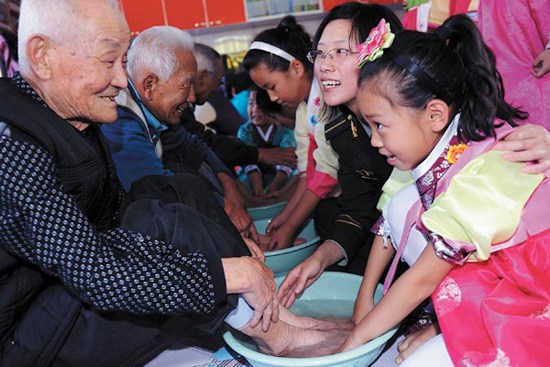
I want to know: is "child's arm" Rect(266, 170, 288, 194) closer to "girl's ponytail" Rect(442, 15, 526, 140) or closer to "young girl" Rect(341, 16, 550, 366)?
"young girl" Rect(341, 16, 550, 366)

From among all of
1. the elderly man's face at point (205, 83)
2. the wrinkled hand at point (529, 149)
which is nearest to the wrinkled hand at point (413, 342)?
the wrinkled hand at point (529, 149)

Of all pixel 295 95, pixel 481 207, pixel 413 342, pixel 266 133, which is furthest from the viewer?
pixel 266 133

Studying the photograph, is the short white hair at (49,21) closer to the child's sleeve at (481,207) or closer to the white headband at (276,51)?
the child's sleeve at (481,207)

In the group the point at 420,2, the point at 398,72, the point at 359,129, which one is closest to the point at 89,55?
the point at 398,72

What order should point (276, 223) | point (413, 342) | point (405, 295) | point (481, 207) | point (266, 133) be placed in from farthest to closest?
point (266, 133) → point (276, 223) → point (413, 342) → point (405, 295) → point (481, 207)

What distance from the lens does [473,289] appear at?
3.71ft

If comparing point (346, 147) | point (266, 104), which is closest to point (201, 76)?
point (266, 104)

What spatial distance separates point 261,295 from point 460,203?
1.61ft

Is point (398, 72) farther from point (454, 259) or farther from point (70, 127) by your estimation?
point (70, 127)

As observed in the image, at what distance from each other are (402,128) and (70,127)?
748 mm

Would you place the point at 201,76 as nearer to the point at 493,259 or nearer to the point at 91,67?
the point at 91,67

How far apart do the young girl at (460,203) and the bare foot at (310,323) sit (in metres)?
0.29

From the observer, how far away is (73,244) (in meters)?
1.07

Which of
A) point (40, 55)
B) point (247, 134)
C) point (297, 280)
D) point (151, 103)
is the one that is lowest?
point (247, 134)
